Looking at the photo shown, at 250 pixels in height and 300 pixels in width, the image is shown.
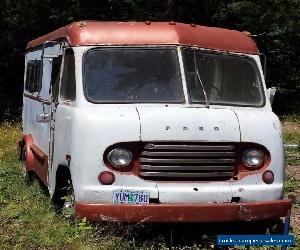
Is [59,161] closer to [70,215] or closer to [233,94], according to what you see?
[70,215]

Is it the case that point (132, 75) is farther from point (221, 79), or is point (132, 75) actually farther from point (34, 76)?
point (34, 76)

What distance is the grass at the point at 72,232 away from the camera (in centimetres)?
591

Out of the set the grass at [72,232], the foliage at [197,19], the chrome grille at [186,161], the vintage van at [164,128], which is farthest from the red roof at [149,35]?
the foliage at [197,19]

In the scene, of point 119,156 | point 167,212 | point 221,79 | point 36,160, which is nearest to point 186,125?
point 119,156

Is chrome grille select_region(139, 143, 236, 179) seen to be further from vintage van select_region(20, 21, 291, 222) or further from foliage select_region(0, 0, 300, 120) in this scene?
foliage select_region(0, 0, 300, 120)

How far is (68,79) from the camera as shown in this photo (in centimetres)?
712

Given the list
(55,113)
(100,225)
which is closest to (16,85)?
(55,113)

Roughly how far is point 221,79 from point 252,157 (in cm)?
109

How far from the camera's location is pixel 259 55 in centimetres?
736

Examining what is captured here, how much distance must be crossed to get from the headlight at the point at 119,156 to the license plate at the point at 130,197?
28cm

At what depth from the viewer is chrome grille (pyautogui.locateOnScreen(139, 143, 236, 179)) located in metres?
6.00

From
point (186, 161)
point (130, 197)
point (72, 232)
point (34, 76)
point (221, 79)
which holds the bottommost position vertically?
point (72, 232)

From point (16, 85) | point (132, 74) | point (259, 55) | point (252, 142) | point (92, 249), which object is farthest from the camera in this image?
point (16, 85)

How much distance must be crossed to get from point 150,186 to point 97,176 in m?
0.53
